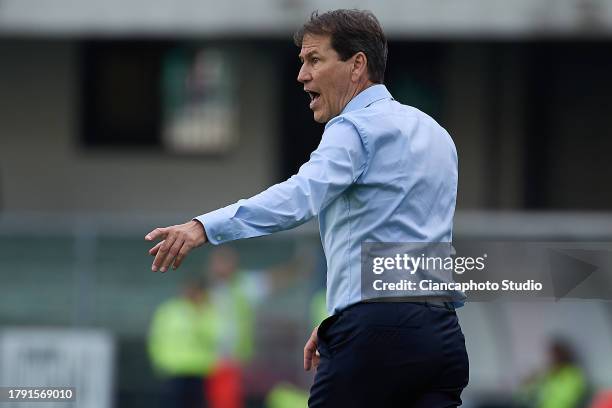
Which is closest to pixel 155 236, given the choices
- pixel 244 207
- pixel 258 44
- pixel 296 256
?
pixel 244 207

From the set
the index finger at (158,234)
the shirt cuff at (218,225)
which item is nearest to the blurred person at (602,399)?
the shirt cuff at (218,225)

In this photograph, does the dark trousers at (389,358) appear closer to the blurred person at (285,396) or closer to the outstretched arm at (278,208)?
the outstretched arm at (278,208)

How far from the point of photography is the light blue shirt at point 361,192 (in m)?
3.80

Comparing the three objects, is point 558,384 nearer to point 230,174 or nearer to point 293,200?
point 230,174

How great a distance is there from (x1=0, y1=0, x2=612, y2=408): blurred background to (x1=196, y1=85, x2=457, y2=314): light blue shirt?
492 centimetres

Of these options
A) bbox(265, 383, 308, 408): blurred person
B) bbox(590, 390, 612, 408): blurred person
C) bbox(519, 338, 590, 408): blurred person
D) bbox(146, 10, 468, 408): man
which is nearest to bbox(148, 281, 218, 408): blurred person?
bbox(265, 383, 308, 408): blurred person

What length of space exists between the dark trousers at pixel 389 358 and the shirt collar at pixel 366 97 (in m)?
0.61

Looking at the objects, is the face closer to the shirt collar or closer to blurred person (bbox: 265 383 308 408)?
the shirt collar

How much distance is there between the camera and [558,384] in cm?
1051

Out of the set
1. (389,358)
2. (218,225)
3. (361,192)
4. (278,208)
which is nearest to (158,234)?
(218,225)

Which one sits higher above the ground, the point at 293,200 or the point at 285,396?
the point at 293,200

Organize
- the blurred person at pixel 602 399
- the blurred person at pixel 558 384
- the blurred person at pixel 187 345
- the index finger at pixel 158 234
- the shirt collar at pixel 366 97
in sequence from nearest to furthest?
the index finger at pixel 158 234
the shirt collar at pixel 366 97
the blurred person at pixel 602 399
the blurred person at pixel 558 384
the blurred person at pixel 187 345

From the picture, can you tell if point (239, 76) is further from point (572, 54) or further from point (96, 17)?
point (572, 54)

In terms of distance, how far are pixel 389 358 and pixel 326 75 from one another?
0.89 metres
